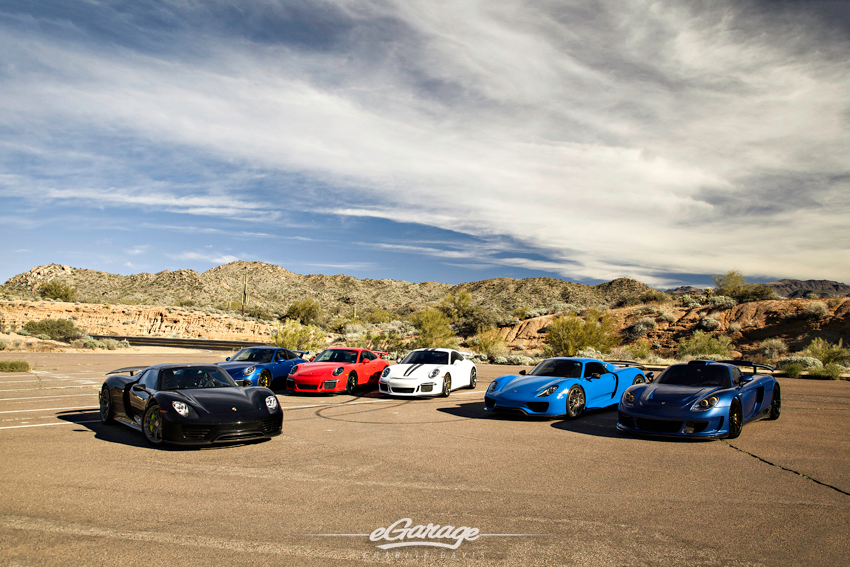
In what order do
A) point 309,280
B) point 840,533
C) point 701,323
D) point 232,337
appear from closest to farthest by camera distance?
point 840,533 → point 701,323 → point 232,337 → point 309,280

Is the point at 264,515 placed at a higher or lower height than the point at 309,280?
lower

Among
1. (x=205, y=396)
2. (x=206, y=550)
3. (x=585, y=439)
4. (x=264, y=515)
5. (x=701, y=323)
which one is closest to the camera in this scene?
(x=206, y=550)

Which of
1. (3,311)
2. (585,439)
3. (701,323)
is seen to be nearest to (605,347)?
(701,323)

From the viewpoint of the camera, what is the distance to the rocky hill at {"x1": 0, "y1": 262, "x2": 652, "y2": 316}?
7725 cm

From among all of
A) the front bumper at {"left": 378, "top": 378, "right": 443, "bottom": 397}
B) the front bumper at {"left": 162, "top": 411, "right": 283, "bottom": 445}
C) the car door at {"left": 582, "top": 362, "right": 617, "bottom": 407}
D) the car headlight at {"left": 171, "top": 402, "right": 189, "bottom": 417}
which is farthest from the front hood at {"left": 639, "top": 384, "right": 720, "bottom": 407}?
the car headlight at {"left": 171, "top": 402, "right": 189, "bottom": 417}

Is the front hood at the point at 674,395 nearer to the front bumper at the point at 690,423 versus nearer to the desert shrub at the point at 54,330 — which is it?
the front bumper at the point at 690,423

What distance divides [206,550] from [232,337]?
52200 mm

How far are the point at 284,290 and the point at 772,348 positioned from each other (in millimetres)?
78186

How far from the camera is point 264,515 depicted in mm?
4781

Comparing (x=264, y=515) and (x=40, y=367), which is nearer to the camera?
(x=264, y=515)

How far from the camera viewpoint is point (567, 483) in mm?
5914

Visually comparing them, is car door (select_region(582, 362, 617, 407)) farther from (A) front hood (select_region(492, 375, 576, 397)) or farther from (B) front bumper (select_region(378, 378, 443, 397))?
(B) front bumper (select_region(378, 378, 443, 397))

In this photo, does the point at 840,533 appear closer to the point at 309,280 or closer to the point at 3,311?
the point at 3,311

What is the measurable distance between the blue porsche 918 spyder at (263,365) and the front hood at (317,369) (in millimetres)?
1222
